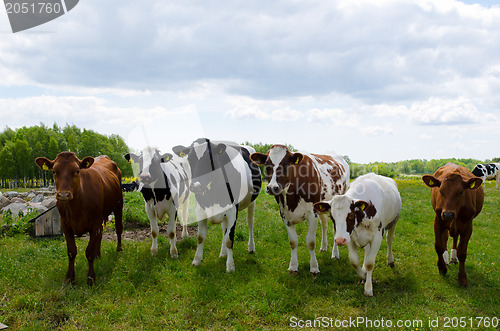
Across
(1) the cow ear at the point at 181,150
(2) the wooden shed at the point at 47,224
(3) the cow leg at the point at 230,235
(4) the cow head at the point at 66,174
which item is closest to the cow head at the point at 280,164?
(3) the cow leg at the point at 230,235

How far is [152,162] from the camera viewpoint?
27.5 feet

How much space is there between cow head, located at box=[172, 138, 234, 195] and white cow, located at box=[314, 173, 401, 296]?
2.40m

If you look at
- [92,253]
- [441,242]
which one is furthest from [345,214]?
[92,253]

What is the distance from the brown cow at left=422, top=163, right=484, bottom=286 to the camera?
6.48m

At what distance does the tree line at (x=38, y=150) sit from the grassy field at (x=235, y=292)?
156 feet

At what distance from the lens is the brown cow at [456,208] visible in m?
6.48

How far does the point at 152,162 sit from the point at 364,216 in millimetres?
4973

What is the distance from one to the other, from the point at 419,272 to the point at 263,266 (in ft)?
10.9

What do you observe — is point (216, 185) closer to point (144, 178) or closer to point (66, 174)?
point (144, 178)

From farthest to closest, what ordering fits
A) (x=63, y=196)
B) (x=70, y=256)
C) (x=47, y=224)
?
(x=47, y=224)
(x=70, y=256)
(x=63, y=196)

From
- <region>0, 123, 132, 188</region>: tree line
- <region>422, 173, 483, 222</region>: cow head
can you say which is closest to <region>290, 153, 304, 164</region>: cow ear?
<region>422, 173, 483, 222</region>: cow head

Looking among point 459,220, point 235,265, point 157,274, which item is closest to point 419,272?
point 459,220

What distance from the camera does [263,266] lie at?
7.73 m

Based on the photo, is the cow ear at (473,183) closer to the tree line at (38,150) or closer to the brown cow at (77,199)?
Answer: the brown cow at (77,199)
